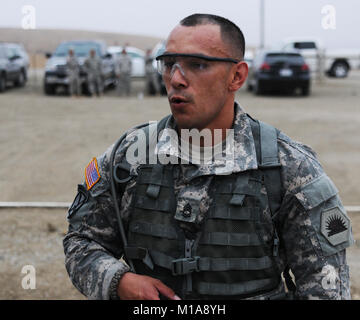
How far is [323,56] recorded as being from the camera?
21156 mm

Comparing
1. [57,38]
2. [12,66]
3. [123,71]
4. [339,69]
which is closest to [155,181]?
[123,71]

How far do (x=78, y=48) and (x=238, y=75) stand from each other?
50.5ft

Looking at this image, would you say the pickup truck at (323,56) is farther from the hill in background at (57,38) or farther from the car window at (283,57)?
the hill in background at (57,38)

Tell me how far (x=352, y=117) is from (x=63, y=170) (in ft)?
23.6

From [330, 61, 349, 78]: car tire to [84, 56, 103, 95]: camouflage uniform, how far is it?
41.9ft

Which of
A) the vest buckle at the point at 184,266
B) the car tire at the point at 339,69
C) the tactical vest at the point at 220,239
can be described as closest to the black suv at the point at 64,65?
the car tire at the point at 339,69

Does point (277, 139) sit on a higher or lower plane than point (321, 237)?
higher

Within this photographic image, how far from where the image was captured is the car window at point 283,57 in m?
15.4

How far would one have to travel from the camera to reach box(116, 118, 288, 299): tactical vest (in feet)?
6.11

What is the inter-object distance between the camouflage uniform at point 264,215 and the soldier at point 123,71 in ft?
46.4

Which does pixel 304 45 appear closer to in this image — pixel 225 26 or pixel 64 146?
pixel 64 146
